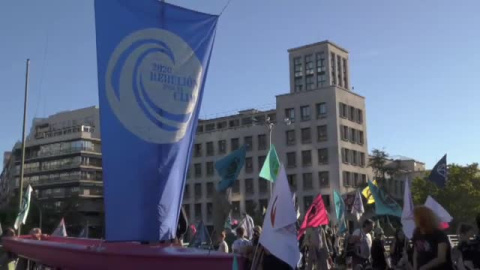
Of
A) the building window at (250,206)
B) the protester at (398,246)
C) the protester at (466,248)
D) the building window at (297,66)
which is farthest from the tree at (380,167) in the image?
the protester at (466,248)

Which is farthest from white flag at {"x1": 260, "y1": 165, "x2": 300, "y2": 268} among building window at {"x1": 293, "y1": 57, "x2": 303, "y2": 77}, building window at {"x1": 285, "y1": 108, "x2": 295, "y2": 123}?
building window at {"x1": 293, "y1": 57, "x2": 303, "y2": 77}

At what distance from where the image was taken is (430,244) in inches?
260

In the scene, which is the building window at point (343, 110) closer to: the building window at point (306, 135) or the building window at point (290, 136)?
the building window at point (306, 135)

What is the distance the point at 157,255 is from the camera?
5988 mm

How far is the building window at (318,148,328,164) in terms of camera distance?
245ft

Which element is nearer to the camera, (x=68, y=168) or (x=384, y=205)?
(x=384, y=205)

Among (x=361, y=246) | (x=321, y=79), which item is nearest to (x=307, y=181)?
(x=321, y=79)

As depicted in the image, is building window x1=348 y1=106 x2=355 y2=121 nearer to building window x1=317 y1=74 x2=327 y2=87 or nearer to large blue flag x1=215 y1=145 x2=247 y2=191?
building window x1=317 y1=74 x2=327 y2=87

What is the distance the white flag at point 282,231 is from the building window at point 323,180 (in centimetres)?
6844

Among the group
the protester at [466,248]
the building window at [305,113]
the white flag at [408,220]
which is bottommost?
the protester at [466,248]

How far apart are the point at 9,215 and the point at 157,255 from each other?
71293 mm

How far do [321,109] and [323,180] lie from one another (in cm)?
884

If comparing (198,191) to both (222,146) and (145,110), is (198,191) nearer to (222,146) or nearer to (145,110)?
(222,146)

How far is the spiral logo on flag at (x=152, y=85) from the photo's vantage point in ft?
24.6
